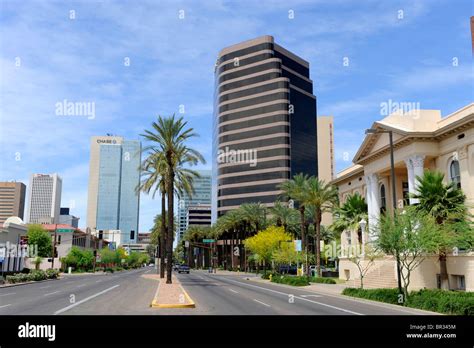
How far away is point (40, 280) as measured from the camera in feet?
174

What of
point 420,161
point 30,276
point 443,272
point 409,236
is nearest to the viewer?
point 409,236

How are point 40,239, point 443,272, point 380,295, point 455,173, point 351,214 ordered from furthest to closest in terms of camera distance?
1. point 40,239
2. point 351,214
3. point 455,173
4. point 443,272
5. point 380,295

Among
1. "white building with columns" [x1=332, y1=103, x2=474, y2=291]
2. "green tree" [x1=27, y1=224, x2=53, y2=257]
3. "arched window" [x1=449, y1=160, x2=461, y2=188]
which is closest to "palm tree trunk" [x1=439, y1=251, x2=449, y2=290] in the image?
"white building with columns" [x1=332, y1=103, x2=474, y2=291]

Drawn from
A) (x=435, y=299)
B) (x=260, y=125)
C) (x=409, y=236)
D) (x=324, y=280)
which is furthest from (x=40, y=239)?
(x=435, y=299)

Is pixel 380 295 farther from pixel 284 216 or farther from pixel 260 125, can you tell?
pixel 260 125

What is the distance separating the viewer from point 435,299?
68.5 feet

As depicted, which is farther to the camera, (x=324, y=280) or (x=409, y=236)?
(x=324, y=280)

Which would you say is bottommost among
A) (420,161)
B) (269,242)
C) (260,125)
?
(269,242)

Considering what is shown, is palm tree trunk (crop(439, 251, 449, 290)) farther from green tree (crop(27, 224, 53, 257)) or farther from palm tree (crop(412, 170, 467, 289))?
green tree (crop(27, 224, 53, 257))

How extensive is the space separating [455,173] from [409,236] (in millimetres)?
12043
